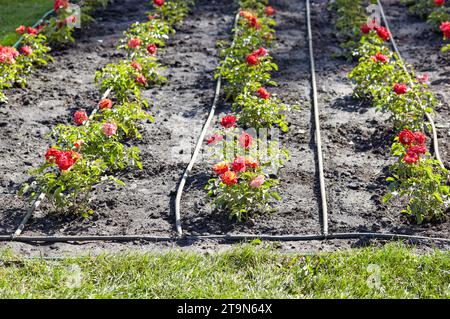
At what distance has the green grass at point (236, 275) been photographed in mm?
4086

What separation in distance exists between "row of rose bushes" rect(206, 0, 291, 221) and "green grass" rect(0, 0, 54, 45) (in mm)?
2995

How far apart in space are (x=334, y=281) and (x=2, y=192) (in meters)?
2.74

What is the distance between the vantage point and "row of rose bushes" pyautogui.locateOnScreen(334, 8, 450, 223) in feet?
16.0

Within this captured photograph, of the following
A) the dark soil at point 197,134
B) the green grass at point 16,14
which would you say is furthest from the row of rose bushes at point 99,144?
the green grass at point 16,14

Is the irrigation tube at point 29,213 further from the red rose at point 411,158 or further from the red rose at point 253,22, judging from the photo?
the red rose at point 253,22

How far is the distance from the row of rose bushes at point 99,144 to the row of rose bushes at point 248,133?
0.75m

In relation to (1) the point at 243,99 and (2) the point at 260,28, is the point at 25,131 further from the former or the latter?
(2) the point at 260,28

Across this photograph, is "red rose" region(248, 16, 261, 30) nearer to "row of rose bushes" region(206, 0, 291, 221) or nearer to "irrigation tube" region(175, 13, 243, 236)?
"row of rose bushes" region(206, 0, 291, 221)

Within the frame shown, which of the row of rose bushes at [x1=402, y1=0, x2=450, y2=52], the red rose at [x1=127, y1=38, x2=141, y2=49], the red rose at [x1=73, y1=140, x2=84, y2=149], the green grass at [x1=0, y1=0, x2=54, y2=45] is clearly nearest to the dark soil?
the row of rose bushes at [x1=402, y1=0, x2=450, y2=52]

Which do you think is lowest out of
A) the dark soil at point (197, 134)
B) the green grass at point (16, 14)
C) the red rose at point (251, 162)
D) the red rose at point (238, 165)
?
the green grass at point (16, 14)

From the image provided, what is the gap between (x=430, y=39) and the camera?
29.7 ft

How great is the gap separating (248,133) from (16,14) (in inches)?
225

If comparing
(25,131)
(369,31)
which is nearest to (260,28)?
(369,31)

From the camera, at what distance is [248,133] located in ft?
19.6
